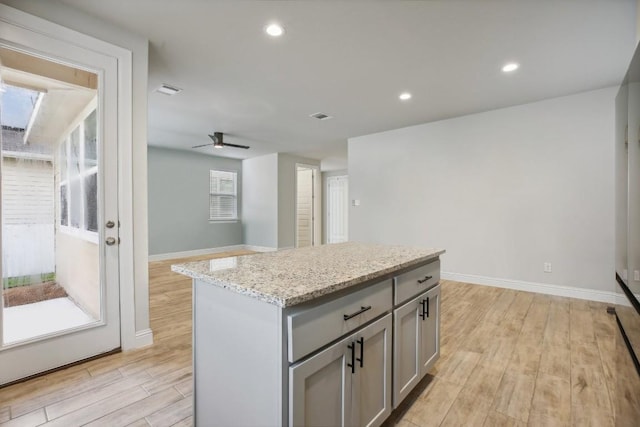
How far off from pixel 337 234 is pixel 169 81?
6.55 meters

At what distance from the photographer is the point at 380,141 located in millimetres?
5391

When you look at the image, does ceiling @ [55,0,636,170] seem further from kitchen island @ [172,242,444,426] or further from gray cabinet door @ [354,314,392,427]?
gray cabinet door @ [354,314,392,427]

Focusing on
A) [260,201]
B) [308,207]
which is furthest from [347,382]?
[308,207]

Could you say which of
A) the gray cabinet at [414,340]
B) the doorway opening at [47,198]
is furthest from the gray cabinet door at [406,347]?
the doorway opening at [47,198]

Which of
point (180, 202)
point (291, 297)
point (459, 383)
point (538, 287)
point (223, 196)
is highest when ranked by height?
point (223, 196)

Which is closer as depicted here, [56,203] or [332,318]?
[332,318]

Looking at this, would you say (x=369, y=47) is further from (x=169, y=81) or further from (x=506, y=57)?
(x=169, y=81)

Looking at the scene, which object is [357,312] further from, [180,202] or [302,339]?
[180,202]

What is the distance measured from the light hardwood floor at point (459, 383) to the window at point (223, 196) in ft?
16.3

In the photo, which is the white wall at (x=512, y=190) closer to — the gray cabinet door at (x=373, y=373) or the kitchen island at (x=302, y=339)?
the kitchen island at (x=302, y=339)

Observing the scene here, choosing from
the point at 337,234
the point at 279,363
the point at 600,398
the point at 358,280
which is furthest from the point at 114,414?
the point at 337,234

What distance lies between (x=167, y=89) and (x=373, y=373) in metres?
3.62

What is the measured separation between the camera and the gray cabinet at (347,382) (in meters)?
1.01

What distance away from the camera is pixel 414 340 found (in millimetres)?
1672
